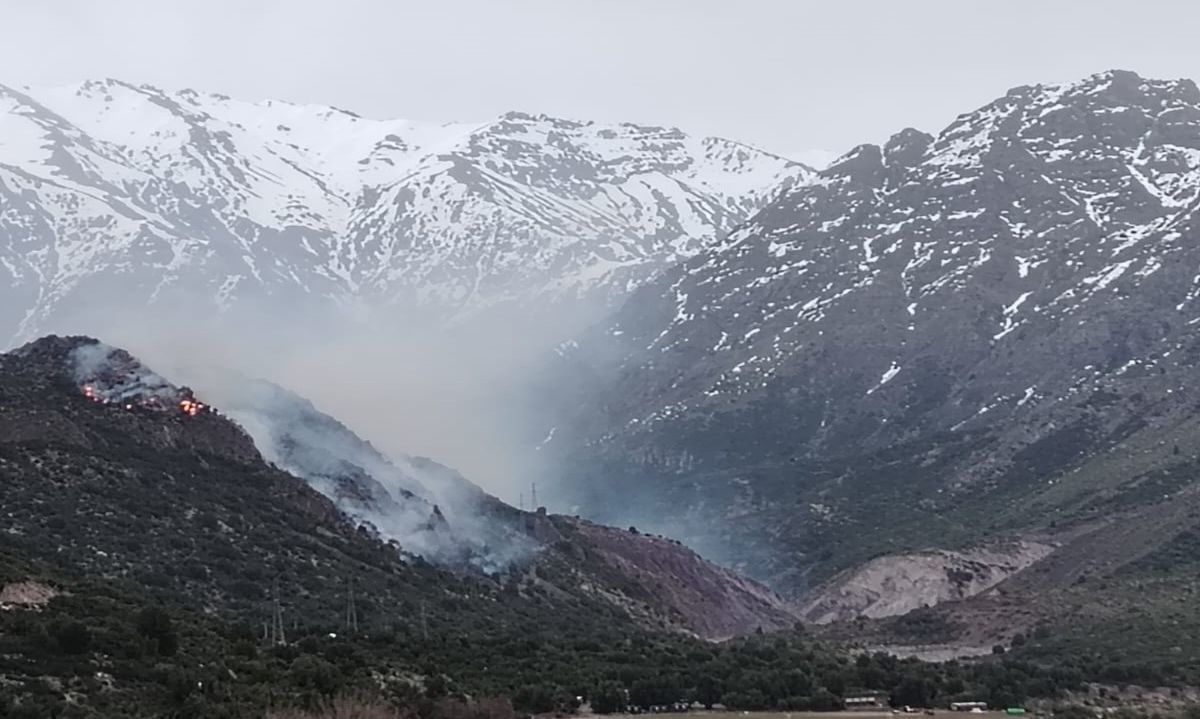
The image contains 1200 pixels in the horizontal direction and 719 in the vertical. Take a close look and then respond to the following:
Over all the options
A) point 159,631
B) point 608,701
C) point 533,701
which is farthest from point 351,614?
point 159,631

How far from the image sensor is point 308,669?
169 ft

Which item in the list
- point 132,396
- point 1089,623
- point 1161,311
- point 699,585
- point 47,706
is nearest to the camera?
point 47,706

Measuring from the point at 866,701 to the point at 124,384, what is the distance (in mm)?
71886

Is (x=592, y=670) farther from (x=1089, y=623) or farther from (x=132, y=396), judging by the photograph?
(x=132, y=396)

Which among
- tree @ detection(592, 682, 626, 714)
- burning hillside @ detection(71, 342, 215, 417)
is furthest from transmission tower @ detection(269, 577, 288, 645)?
burning hillside @ detection(71, 342, 215, 417)

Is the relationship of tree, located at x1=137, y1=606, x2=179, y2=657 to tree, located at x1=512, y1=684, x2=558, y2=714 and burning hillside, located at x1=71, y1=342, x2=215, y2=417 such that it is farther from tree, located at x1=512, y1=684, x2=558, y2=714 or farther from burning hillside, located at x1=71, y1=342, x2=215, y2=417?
burning hillside, located at x1=71, y1=342, x2=215, y2=417

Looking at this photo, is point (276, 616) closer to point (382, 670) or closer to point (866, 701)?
point (382, 670)

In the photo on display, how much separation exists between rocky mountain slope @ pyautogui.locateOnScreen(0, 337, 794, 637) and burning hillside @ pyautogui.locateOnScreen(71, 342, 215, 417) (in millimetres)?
180

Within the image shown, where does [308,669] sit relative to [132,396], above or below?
below

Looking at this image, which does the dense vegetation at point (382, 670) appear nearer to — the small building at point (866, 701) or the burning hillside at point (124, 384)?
the small building at point (866, 701)

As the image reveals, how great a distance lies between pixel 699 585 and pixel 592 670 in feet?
248

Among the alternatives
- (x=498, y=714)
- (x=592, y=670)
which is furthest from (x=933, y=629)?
(x=498, y=714)

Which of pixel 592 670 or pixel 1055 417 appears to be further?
pixel 1055 417

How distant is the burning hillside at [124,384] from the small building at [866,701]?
6458 cm
